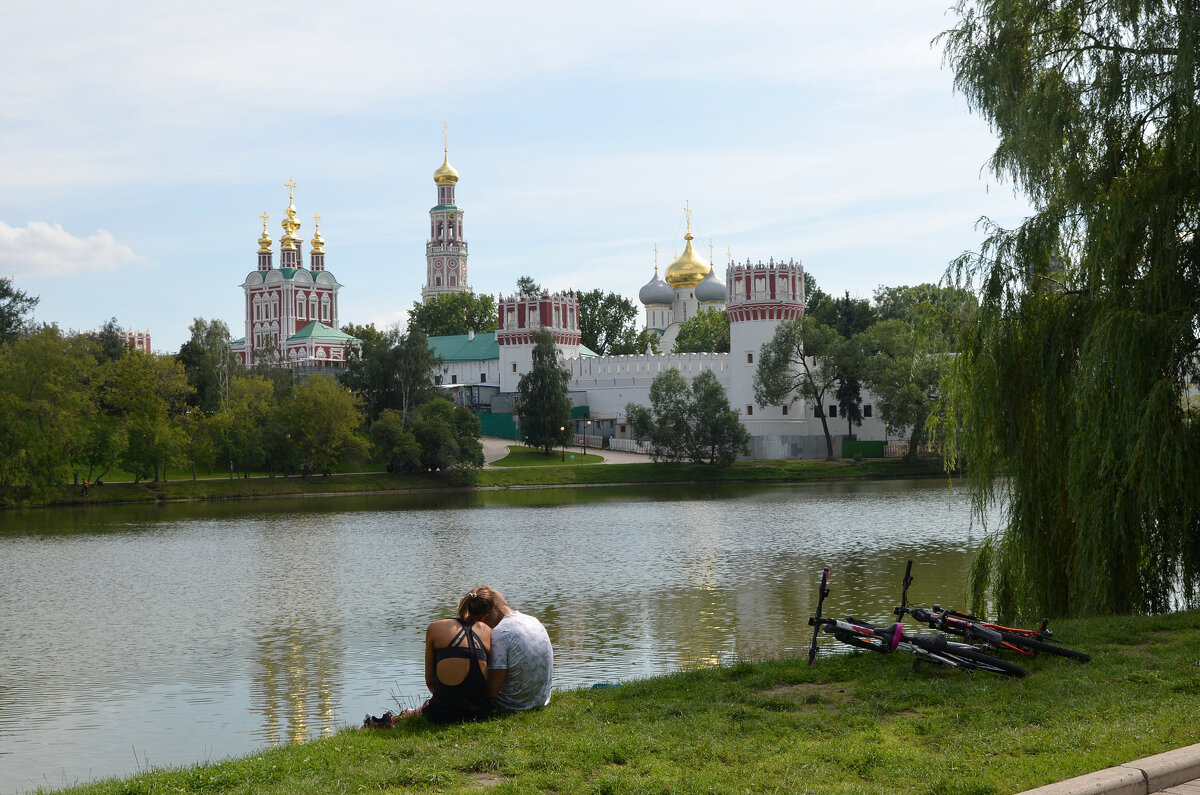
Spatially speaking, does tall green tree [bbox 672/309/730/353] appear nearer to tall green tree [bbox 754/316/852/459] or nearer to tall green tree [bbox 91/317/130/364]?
tall green tree [bbox 754/316/852/459]

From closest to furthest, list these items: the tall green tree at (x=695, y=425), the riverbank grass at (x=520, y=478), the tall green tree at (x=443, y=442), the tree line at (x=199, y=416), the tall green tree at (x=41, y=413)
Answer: the tall green tree at (x=41, y=413) → the tree line at (x=199, y=416) → the riverbank grass at (x=520, y=478) → the tall green tree at (x=443, y=442) → the tall green tree at (x=695, y=425)

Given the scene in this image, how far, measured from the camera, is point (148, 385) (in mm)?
54750

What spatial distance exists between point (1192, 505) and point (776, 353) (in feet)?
178

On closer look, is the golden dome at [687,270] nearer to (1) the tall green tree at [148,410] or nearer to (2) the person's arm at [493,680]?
(1) the tall green tree at [148,410]

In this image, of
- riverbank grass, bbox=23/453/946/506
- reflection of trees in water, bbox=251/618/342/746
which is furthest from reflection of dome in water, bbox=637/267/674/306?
reflection of trees in water, bbox=251/618/342/746

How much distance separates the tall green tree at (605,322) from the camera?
104m

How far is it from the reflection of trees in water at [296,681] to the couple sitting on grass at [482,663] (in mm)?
3596

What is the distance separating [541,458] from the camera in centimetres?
6794

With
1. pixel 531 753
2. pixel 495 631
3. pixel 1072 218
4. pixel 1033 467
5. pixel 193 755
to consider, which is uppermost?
pixel 1072 218

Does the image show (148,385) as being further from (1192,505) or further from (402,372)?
(1192,505)

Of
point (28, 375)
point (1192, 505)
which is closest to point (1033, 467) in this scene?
point (1192, 505)

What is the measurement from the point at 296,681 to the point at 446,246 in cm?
10566

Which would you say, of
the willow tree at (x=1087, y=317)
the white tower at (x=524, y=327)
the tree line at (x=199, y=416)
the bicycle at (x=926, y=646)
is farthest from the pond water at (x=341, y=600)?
the white tower at (x=524, y=327)

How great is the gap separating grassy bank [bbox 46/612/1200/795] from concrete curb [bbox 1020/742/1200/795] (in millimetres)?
190
